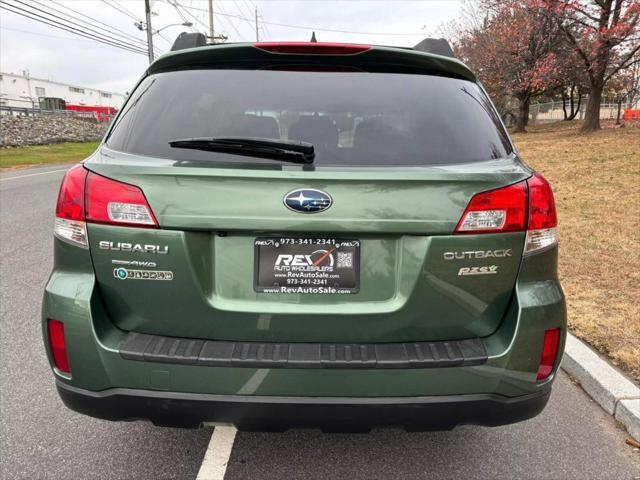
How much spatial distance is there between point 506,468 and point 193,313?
1.74 meters

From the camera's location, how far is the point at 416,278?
1856mm

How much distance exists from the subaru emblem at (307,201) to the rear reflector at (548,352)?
1.02 metres

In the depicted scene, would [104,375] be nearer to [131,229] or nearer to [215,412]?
[215,412]

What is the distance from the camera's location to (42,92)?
236 ft

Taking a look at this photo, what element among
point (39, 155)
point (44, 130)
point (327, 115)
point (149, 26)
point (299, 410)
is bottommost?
point (39, 155)

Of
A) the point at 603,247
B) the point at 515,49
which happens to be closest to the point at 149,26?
the point at 515,49

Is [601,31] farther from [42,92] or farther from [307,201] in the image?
[42,92]

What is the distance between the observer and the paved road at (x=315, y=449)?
241 centimetres

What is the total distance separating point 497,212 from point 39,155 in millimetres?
26263

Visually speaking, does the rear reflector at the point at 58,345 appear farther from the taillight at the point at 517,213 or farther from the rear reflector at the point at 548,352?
the rear reflector at the point at 548,352

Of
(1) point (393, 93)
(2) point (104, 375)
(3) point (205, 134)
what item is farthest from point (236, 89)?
(2) point (104, 375)

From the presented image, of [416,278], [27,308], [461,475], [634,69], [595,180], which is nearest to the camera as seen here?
[416,278]

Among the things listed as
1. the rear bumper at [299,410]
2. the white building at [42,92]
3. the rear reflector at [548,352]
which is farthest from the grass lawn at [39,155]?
the white building at [42,92]

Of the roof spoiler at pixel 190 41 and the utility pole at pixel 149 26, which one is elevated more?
the utility pole at pixel 149 26
